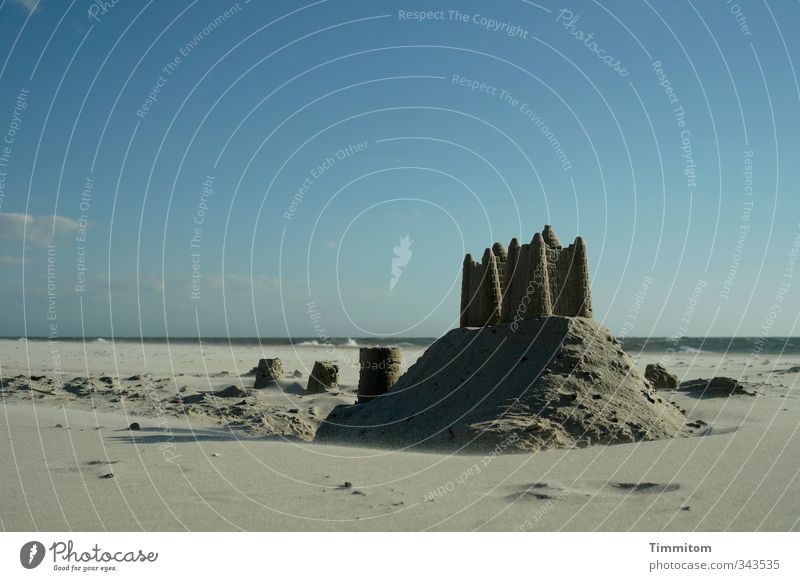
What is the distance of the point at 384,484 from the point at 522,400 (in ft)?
14.3

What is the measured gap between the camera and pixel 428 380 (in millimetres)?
15109

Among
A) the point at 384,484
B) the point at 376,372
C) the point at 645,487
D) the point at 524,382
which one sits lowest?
the point at 384,484

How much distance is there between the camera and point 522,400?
12289mm

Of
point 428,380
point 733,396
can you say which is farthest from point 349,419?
point 733,396

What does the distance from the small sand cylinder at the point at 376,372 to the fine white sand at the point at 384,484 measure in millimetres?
4648

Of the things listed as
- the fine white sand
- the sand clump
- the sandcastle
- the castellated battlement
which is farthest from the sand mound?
the sand clump

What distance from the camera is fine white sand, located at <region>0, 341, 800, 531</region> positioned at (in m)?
7.11

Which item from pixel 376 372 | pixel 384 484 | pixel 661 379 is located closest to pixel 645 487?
pixel 384 484

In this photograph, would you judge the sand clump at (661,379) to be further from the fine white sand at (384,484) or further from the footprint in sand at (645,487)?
the footprint in sand at (645,487)

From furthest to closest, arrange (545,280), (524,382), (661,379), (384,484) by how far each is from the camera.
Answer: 1. (661,379)
2. (545,280)
3. (524,382)
4. (384,484)

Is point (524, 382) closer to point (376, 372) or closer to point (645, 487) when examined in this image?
point (645, 487)

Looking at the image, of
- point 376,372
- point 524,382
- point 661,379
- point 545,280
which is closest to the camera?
point 524,382

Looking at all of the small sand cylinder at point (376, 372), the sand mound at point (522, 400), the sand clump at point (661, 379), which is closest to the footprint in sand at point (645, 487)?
the sand mound at point (522, 400)
